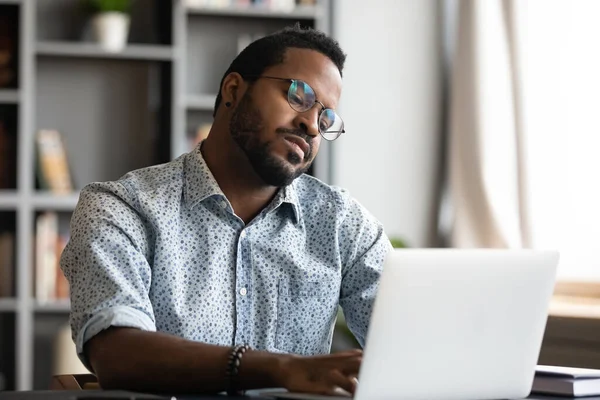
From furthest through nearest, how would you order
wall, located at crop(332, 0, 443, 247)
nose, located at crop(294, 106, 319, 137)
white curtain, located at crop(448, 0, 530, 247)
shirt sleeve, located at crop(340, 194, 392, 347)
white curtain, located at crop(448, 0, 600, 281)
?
wall, located at crop(332, 0, 443, 247) → white curtain, located at crop(448, 0, 530, 247) → white curtain, located at crop(448, 0, 600, 281) → shirt sleeve, located at crop(340, 194, 392, 347) → nose, located at crop(294, 106, 319, 137)

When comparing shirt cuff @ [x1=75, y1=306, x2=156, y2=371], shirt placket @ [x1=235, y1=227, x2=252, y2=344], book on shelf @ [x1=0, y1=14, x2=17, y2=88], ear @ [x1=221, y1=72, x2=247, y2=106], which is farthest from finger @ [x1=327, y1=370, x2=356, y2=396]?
book on shelf @ [x1=0, y1=14, x2=17, y2=88]

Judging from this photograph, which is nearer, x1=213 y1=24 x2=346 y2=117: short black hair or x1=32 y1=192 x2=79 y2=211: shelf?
x1=213 y1=24 x2=346 y2=117: short black hair

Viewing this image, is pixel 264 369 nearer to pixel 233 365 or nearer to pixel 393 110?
pixel 233 365

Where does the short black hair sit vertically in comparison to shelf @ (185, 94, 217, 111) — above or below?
above

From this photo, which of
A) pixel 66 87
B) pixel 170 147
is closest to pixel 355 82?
pixel 170 147

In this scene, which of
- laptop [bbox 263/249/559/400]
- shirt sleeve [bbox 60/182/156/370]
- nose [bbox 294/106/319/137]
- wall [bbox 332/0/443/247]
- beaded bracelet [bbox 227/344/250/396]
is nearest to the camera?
laptop [bbox 263/249/559/400]

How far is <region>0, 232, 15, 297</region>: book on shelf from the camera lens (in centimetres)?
362

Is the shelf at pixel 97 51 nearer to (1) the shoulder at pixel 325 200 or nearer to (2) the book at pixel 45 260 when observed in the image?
(2) the book at pixel 45 260

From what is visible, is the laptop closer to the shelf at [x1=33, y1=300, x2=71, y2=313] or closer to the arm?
the arm

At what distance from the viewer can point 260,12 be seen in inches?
Answer: 148

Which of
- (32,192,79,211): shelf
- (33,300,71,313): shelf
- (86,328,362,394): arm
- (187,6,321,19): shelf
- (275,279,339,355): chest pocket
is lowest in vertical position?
(33,300,71,313): shelf

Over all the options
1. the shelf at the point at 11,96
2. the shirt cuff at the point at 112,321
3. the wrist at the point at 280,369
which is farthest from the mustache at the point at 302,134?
the shelf at the point at 11,96

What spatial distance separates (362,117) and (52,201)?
1.31 meters

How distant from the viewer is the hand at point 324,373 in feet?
3.95
